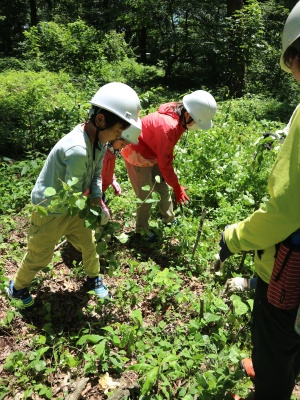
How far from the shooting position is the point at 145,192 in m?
3.69

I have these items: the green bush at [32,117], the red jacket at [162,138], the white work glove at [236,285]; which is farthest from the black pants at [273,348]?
the green bush at [32,117]

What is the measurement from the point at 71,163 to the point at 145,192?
1559 mm

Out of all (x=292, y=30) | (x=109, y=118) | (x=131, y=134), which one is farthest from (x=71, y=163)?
(x=292, y=30)

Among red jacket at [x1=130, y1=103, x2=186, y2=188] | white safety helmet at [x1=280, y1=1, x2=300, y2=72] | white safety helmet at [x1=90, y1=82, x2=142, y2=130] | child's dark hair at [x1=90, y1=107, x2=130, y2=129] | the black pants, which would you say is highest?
white safety helmet at [x1=280, y1=1, x2=300, y2=72]

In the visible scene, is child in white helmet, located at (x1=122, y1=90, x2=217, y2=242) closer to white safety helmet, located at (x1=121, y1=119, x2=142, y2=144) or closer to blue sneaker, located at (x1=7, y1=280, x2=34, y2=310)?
white safety helmet, located at (x1=121, y1=119, x2=142, y2=144)

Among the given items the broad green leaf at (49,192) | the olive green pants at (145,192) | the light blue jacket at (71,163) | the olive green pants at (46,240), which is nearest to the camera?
the broad green leaf at (49,192)

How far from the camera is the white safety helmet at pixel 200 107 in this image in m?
3.14

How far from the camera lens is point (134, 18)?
48.7 feet

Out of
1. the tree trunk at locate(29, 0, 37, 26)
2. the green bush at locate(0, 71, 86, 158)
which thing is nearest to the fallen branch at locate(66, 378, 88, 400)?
the green bush at locate(0, 71, 86, 158)

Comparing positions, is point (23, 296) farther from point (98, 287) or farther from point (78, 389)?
point (78, 389)

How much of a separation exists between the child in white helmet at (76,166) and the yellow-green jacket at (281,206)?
117 cm

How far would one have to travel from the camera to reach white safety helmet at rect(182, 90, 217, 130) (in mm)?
3141

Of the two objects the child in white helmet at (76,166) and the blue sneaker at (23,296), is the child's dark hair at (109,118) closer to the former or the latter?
the child in white helmet at (76,166)

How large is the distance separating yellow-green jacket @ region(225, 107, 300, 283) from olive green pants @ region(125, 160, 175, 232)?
2014 millimetres
